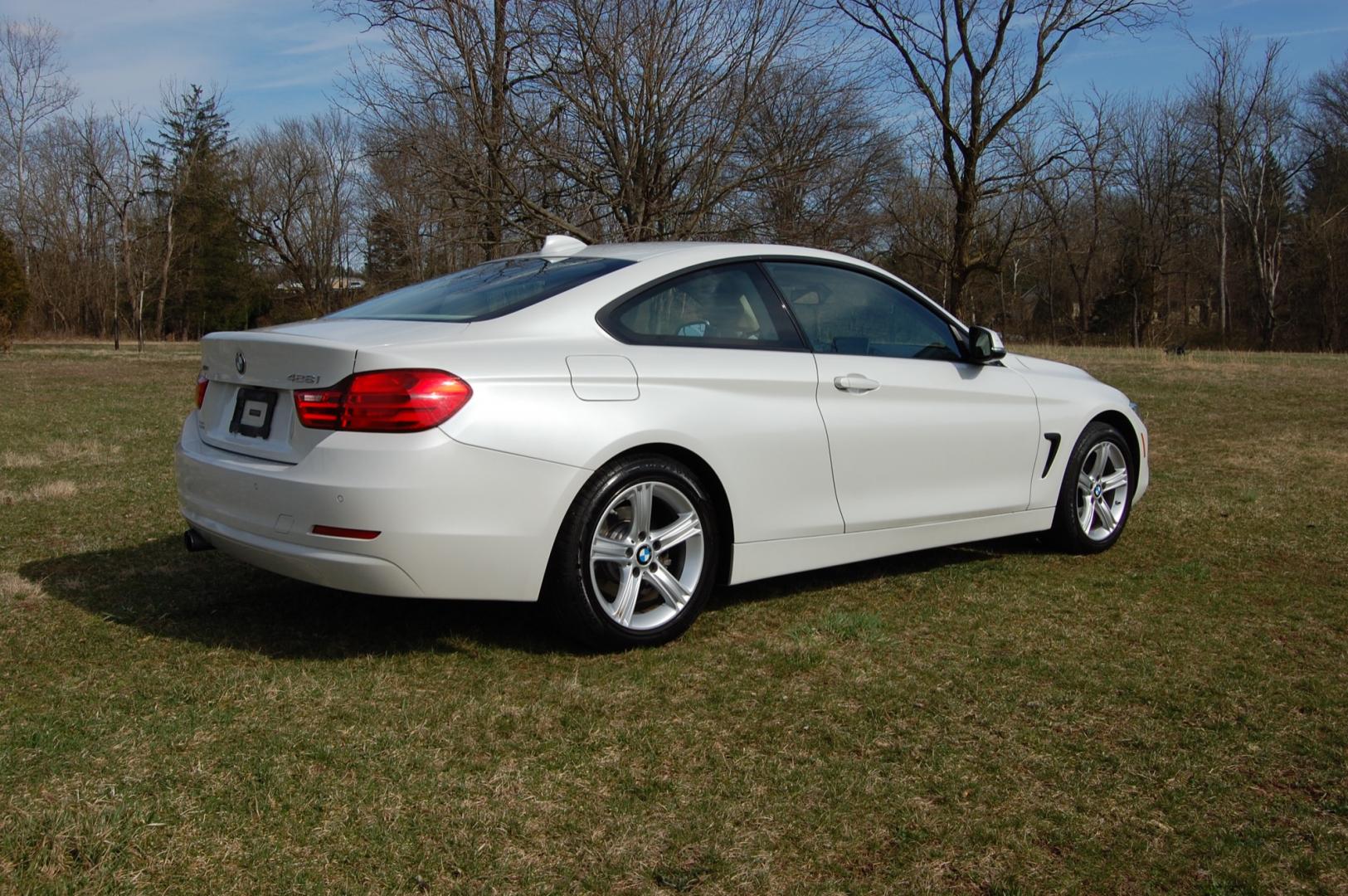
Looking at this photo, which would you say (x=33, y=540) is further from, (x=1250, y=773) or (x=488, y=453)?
(x=1250, y=773)

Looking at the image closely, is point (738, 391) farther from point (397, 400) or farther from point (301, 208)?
point (301, 208)

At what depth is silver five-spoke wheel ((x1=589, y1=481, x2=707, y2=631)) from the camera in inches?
153

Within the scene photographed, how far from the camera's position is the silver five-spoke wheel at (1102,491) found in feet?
18.7

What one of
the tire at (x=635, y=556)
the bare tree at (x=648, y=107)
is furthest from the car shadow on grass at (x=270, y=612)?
the bare tree at (x=648, y=107)

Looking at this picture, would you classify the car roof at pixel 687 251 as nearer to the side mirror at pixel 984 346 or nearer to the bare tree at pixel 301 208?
the side mirror at pixel 984 346

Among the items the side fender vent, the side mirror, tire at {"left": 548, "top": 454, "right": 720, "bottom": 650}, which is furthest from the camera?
the side fender vent

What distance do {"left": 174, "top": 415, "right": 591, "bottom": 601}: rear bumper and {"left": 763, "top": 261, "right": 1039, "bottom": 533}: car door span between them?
1388 millimetres

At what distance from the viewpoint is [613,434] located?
378cm

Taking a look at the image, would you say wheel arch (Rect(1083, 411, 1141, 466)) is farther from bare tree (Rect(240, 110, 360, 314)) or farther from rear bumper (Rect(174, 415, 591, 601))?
bare tree (Rect(240, 110, 360, 314))

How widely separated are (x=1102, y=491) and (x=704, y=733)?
339cm

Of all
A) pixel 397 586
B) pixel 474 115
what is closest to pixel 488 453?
pixel 397 586

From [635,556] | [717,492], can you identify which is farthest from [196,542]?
[717,492]

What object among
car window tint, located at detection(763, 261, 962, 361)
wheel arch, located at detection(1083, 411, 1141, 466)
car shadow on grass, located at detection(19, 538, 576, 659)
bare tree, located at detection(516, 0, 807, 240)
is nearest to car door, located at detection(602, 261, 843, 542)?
car window tint, located at detection(763, 261, 962, 361)

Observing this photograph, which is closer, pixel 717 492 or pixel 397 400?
pixel 397 400
